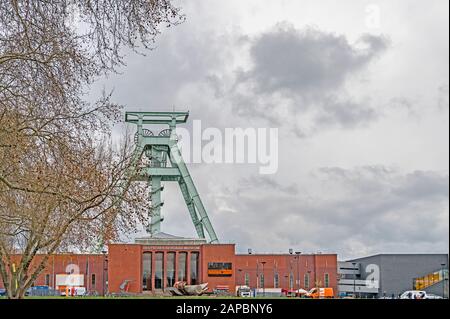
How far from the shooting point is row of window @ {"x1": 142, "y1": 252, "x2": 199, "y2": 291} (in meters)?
60.5

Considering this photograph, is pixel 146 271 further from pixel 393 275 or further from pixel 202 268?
pixel 393 275

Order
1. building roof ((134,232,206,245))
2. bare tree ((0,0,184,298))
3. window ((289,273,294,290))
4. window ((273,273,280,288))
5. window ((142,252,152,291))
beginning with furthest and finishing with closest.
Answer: window ((289,273,294,290)) → window ((273,273,280,288)) → window ((142,252,152,291)) → building roof ((134,232,206,245)) → bare tree ((0,0,184,298))

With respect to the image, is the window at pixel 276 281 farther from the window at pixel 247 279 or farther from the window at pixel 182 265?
the window at pixel 182 265

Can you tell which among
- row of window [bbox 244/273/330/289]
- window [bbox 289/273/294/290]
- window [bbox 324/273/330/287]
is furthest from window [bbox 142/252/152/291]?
window [bbox 324/273/330/287]

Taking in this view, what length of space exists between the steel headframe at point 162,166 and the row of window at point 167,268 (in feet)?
9.47

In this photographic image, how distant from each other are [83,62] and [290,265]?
5898cm

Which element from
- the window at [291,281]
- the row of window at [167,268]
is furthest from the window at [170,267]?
the window at [291,281]

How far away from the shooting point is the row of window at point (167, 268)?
198ft

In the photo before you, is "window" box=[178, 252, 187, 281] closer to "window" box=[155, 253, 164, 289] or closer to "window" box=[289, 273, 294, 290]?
"window" box=[155, 253, 164, 289]

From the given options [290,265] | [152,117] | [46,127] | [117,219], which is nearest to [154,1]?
[46,127]

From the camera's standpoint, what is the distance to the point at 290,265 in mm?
65375

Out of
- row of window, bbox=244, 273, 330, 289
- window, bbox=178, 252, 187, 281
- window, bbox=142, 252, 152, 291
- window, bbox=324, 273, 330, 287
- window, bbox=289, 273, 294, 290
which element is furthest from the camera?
window, bbox=289, 273, 294, 290
